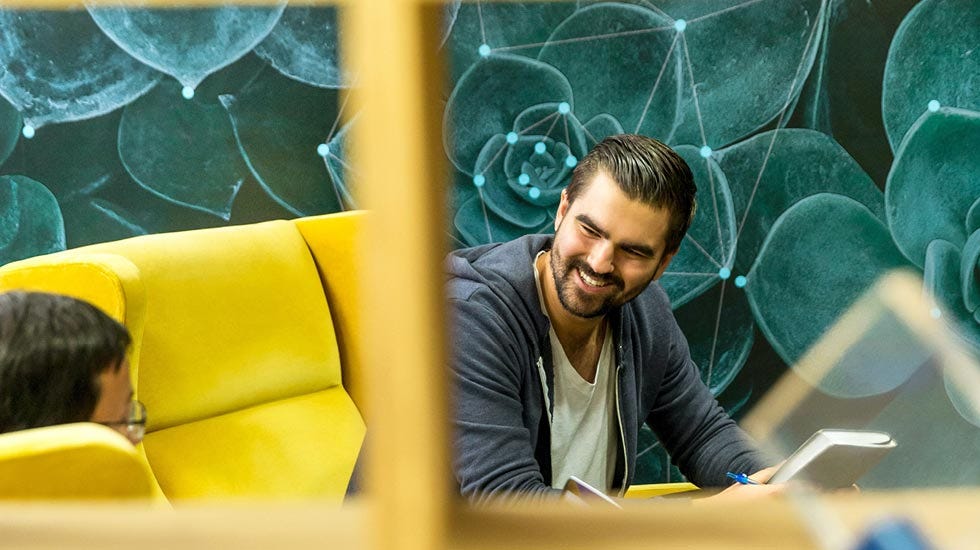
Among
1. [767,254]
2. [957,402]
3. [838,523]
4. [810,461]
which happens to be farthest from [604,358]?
[957,402]

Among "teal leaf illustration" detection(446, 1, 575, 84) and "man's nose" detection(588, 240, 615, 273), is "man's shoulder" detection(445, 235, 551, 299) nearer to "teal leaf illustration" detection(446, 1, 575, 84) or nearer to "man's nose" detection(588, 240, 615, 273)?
"man's nose" detection(588, 240, 615, 273)

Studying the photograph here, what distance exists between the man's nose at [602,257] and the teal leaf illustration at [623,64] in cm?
85

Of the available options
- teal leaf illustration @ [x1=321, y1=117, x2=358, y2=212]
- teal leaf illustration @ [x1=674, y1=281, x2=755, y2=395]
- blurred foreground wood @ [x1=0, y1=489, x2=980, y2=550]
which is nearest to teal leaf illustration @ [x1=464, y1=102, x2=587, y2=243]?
teal leaf illustration @ [x1=321, y1=117, x2=358, y2=212]

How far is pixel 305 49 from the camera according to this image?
2.03 m

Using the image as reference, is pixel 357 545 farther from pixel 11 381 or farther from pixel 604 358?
pixel 604 358

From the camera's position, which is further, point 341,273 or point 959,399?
point 959,399

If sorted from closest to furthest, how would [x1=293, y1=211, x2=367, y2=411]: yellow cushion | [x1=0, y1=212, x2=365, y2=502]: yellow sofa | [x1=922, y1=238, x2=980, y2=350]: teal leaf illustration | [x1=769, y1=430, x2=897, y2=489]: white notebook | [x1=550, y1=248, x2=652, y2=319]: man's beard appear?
[x1=769, y1=430, x2=897, y2=489]: white notebook, [x1=550, y1=248, x2=652, y2=319]: man's beard, [x1=0, y1=212, x2=365, y2=502]: yellow sofa, [x1=293, y1=211, x2=367, y2=411]: yellow cushion, [x1=922, y1=238, x2=980, y2=350]: teal leaf illustration

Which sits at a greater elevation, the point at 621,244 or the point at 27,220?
the point at 621,244

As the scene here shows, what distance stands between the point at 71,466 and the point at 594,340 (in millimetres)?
886

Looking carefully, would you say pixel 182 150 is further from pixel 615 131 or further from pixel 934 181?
pixel 934 181

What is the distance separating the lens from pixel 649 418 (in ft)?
4.64

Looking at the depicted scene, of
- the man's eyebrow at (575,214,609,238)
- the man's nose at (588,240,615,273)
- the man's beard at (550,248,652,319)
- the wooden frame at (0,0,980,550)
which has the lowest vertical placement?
the man's beard at (550,248,652,319)

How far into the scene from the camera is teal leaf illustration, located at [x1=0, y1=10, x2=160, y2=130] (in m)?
1.93

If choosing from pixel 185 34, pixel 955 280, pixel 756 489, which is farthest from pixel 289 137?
pixel 955 280
